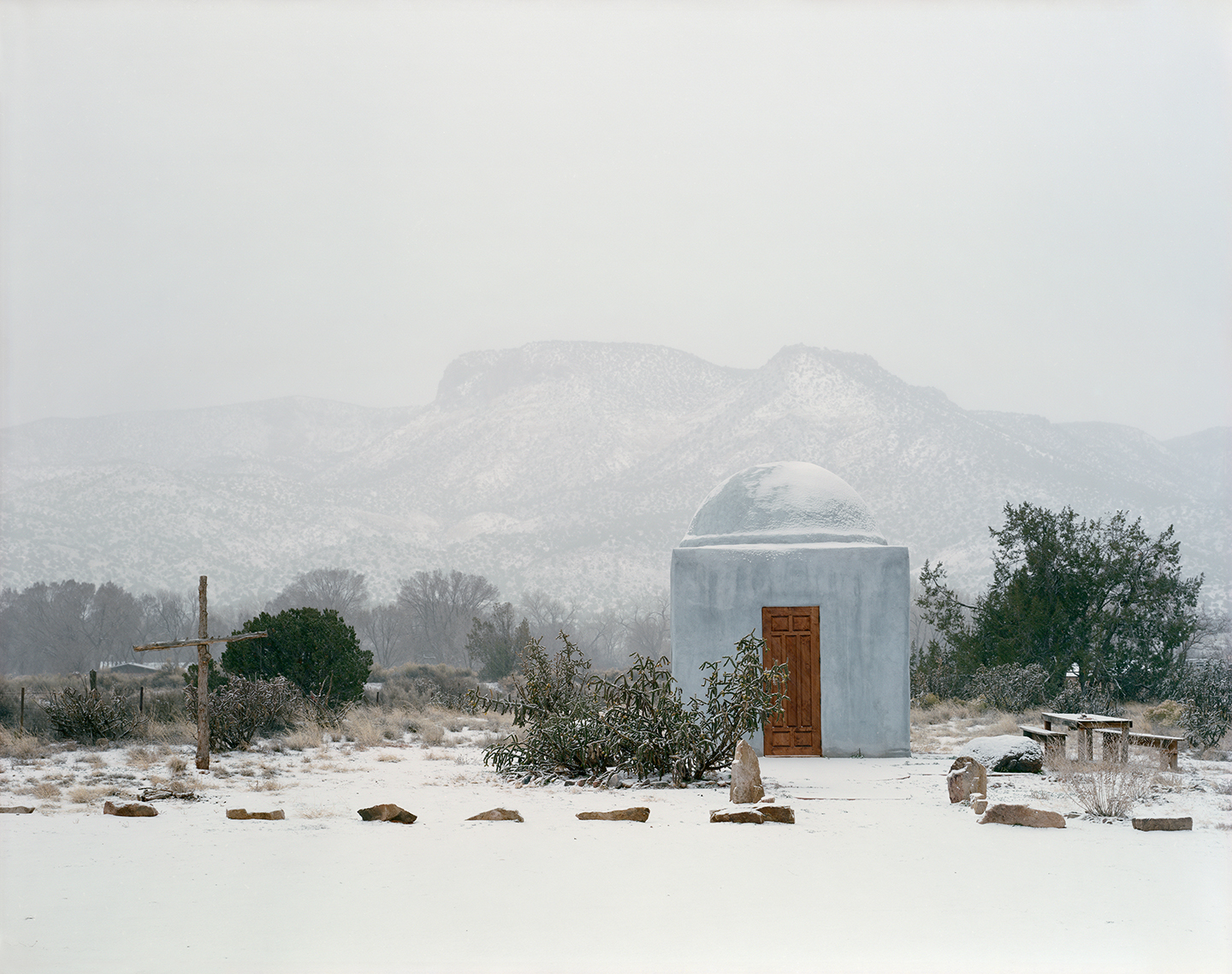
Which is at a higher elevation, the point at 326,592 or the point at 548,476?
the point at 548,476

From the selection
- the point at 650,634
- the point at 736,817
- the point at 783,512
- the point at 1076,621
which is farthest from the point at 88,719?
the point at 650,634

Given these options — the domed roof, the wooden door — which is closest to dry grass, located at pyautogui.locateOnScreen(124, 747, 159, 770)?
the domed roof

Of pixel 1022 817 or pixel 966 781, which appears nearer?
pixel 1022 817

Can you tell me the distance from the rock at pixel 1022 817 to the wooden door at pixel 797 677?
406 cm

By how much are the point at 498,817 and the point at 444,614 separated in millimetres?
40211

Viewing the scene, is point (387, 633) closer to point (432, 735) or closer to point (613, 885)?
point (432, 735)

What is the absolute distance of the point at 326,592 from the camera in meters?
52.7

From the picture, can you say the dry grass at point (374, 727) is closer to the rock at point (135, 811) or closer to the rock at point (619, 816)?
the rock at point (135, 811)

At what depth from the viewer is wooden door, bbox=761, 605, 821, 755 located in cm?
1226

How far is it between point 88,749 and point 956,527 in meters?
49.0

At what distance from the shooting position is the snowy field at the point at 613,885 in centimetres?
511

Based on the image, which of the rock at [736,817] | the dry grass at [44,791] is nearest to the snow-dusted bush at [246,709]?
the dry grass at [44,791]

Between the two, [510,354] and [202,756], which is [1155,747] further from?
[510,354]

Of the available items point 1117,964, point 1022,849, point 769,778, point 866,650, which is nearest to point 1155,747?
point 866,650
